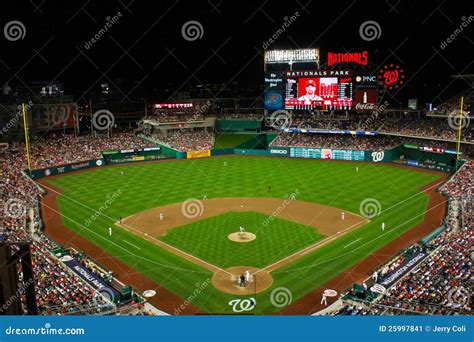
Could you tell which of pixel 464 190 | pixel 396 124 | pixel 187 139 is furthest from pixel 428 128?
pixel 187 139

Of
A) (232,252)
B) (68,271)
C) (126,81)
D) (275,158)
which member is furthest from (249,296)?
(126,81)

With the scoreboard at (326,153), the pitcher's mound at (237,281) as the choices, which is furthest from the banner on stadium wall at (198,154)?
the pitcher's mound at (237,281)

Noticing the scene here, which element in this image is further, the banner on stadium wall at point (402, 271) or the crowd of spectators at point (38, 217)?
the banner on stadium wall at point (402, 271)

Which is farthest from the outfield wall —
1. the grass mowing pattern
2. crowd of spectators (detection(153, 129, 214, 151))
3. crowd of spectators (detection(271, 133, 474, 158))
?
the grass mowing pattern

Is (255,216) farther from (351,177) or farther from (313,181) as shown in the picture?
(351,177)

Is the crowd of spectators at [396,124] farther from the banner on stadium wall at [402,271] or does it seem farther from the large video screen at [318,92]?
the banner on stadium wall at [402,271]

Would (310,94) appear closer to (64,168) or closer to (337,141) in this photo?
(337,141)

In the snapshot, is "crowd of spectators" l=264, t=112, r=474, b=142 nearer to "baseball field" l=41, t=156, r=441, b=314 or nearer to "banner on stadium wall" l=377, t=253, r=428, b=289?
"baseball field" l=41, t=156, r=441, b=314
